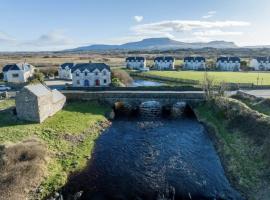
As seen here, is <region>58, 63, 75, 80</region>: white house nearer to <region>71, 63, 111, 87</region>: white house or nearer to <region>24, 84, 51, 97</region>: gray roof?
<region>71, 63, 111, 87</region>: white house

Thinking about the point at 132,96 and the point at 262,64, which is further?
the point at 262,64

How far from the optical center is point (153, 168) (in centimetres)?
3984

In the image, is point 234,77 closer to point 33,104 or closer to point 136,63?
point 136,63

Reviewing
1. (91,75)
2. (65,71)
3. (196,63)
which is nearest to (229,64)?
(196,63)

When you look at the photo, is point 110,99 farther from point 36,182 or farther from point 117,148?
point 36,182

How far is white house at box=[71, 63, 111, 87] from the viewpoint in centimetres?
9419

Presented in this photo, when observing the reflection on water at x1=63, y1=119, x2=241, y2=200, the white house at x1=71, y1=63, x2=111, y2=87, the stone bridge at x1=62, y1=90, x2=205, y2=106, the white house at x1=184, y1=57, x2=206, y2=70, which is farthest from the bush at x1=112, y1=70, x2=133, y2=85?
the white house at x1=184, y1=57, x2=206, y2=70

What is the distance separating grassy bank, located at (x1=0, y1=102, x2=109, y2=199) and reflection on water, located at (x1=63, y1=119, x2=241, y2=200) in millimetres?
2053

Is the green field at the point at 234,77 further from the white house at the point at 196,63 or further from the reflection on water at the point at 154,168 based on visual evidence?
the reflection on water at the point at 154,168

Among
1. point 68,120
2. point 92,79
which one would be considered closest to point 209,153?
point 68,120

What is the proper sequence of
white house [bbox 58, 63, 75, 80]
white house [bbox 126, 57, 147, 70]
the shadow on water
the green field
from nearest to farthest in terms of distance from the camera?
1. the shadow on water
2. the green field
3. white house [bbox 58, 63, 75, 80]
4. white house [bbox 126, 57, 147, 70]

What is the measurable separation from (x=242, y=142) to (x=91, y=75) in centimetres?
6066

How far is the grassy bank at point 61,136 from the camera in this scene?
3833 centimetres

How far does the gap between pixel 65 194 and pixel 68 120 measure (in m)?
24.2
